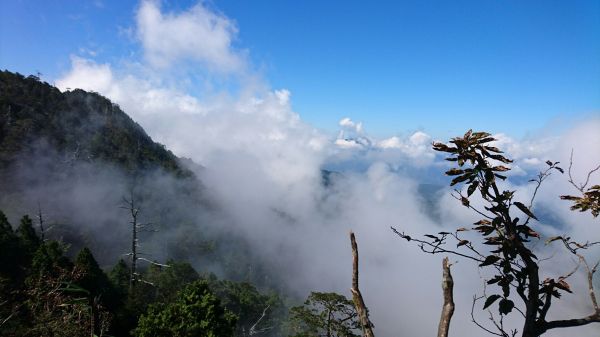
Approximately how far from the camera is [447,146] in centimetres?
432

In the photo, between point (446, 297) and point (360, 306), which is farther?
point (360, 306)

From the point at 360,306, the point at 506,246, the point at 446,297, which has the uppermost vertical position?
the point at 506,246

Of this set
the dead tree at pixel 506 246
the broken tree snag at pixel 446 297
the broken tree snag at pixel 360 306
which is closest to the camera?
the broken tree snag at pixel 446 297

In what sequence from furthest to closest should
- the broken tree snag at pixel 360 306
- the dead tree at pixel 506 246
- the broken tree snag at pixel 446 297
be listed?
the dead tree at pixel 506 246 < the broken tree snag at pixel 360 306 < the broken tree snag at pixel 446 297

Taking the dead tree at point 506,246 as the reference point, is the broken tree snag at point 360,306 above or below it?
below

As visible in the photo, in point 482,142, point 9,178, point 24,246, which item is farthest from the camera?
point 9,178

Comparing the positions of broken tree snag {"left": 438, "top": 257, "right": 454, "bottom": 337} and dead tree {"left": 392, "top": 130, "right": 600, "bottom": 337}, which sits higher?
dead tree {"left": 392, "top": 130, "right": 600, "bottom": 337}

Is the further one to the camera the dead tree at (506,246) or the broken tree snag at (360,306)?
the dead tree at (506,246)

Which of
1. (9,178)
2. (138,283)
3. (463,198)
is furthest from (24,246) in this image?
(9,178)

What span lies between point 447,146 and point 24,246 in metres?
52.1

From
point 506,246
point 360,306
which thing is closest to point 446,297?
point 360,306

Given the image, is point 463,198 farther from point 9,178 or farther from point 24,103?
point 24,103

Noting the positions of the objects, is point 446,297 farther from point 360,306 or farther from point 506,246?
point 506,246

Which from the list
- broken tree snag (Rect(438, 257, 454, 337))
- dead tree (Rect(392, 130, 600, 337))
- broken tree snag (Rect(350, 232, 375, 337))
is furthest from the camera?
dead tree (Rect(392, 130, 600, 337))
